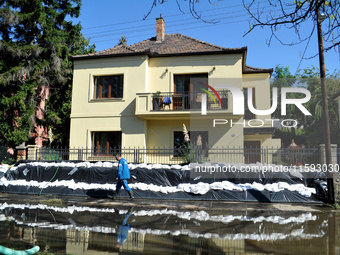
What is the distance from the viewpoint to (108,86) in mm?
17875

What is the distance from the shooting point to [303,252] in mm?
4566

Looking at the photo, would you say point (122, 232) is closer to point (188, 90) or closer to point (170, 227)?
point (170, 227)

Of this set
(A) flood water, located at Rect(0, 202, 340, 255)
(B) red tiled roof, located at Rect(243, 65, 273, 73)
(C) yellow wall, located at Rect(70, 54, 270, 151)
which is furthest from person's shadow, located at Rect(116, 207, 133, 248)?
(B) red tiled roof, located at Rect(243, 65, 273, 73)

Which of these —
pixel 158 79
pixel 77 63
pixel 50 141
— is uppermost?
pixel 77 63

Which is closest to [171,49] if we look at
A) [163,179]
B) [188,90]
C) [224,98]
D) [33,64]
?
[188,90]

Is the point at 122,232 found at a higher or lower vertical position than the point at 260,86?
lower

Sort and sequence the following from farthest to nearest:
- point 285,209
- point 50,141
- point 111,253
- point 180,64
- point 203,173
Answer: point 50,141 → point 180,64 → point 203,173 → point 285,209 → point 111,253

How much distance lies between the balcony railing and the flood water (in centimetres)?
850

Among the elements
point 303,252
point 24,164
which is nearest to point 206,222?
point 303,252

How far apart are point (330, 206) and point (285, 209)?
1611 mm

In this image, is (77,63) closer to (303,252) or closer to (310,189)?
(310,189)

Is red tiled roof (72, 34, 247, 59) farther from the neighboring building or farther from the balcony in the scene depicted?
the balcony

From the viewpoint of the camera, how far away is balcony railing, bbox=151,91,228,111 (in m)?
15.8

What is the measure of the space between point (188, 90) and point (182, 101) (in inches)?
42.2
